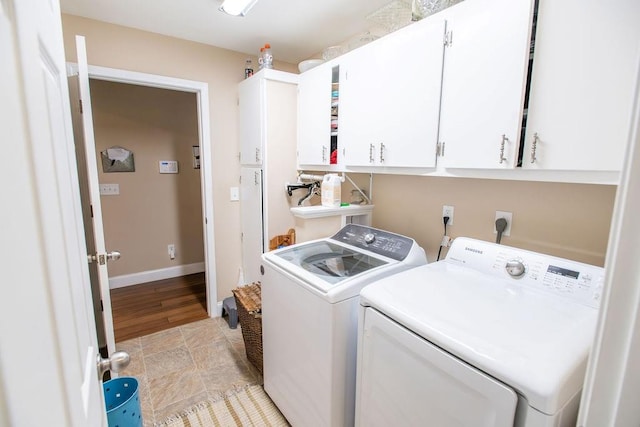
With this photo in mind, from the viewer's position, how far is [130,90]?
339 cm

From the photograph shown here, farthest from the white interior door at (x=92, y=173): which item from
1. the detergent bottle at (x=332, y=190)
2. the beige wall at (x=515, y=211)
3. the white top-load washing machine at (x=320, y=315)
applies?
the beige wall at (x=515, y=211)

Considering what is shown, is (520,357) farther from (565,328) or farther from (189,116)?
(189,116)

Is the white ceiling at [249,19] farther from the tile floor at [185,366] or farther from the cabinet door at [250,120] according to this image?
the tile floor at [185,366]

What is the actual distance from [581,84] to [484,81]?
1.05 ft

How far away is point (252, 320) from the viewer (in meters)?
2.07

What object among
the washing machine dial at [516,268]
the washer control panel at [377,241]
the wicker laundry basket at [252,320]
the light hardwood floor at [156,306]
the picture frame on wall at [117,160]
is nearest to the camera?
the washing machine dial at [516,268]

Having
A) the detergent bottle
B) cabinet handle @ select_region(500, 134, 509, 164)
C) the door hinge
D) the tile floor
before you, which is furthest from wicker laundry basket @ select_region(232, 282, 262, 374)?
the door hinge

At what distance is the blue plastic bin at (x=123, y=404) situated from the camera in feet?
4.21

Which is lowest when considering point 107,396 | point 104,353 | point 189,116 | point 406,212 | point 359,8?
point 104,353

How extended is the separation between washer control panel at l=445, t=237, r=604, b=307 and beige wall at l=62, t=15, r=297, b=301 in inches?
83.1

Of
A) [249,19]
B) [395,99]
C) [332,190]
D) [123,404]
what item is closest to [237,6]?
[249,19]

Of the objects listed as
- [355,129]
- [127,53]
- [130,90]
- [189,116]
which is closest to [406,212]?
[355,129]

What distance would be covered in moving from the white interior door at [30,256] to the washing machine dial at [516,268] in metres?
1.40

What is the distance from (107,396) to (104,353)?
969 mm
